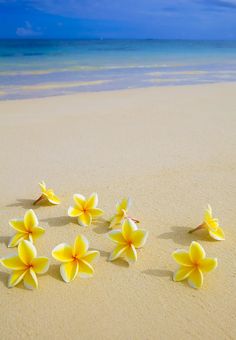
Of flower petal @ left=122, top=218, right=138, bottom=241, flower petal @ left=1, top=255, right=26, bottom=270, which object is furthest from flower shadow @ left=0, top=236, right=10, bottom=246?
flower petal @ left=122, top=218, right=138, bottom=241

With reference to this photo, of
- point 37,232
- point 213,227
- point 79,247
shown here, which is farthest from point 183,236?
point 37,232

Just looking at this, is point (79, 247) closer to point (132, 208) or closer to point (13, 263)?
point (13, 263)

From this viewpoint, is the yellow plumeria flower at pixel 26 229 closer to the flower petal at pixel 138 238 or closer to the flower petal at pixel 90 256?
the flower petal at pixel 90 256

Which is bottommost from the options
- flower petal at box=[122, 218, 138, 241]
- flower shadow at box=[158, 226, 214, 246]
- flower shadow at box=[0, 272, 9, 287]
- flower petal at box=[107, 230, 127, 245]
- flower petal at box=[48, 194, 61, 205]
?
flower shadow at box=[0, 272, 9, 287]

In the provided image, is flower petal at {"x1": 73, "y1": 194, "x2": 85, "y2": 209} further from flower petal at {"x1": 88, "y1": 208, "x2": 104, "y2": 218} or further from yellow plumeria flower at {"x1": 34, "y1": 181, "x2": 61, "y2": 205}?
yellow plumeria flower at {"x1": 34, "y1": 181, "x2": 61, "y2": 205}

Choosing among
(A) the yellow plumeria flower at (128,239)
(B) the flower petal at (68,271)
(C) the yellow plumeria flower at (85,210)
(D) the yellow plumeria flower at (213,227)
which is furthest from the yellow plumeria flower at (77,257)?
(D) the yellow plumeria flower at (213,227)

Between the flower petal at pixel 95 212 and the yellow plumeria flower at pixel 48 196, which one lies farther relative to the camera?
the yellow plumeria flower at pixel 48 196
